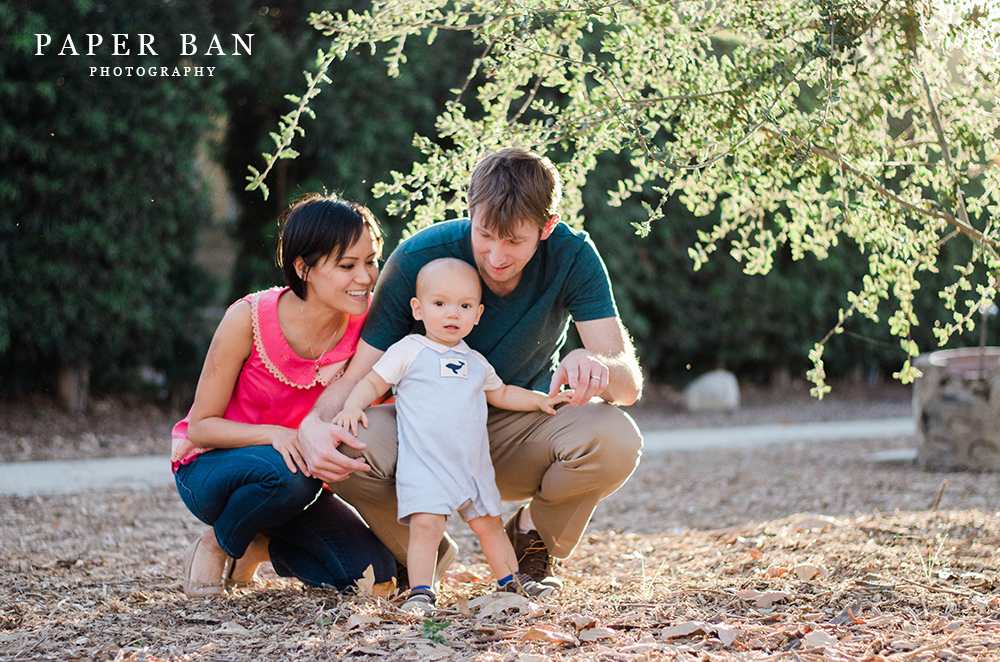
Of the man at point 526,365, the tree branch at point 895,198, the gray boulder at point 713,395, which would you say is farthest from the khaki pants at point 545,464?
the gray boulder at point 713,395

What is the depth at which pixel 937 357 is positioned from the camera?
210 inches

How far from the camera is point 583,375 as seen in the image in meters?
2.35

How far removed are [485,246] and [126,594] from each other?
148cm

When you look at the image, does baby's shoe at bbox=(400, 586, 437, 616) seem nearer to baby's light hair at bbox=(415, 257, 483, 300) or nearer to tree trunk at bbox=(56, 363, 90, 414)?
baby's light hair at bbox=(415, 257, 483, 300)

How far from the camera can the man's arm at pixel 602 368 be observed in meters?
2.37

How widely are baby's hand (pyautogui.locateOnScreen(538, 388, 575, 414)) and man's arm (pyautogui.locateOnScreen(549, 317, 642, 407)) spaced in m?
0.03

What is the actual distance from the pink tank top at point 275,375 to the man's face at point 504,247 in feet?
1.57

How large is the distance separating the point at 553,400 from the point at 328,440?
0.63 m

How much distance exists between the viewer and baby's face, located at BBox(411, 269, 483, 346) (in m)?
2.47

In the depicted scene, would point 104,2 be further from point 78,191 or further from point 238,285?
point 238,285

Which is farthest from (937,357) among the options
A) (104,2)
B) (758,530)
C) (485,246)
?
(104,2)

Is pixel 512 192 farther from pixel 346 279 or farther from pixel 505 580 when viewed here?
pixel 505 580

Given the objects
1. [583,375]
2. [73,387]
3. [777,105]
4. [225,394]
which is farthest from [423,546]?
[73,387]

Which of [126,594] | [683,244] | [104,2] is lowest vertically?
[126,594]
